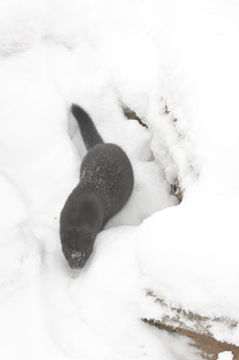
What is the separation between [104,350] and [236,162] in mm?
1405

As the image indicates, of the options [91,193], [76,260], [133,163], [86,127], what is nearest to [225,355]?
[76,260]

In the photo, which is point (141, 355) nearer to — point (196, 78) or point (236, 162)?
point (236, 162)

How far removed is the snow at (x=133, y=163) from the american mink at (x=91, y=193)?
4.6 inches

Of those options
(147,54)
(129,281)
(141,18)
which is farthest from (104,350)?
(141,18)

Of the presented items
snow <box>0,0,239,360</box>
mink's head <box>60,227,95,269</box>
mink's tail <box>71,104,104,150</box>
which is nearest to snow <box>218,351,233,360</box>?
snow <box>0,0,239,360</box>

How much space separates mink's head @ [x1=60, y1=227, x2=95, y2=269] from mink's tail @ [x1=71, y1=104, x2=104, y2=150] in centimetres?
102

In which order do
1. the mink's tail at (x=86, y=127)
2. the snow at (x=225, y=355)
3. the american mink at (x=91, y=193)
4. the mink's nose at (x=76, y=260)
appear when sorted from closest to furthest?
1. the snow at (x=225, y=355)
2. the mink's nose at (x=76, y=260)
3. the american mink at (x=91, y=193)
4. the mink's tail at (x=86, y=127)

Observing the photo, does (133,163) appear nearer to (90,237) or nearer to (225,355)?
(90,237)

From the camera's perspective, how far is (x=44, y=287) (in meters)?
3.46

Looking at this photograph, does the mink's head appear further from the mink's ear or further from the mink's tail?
the mink's tail

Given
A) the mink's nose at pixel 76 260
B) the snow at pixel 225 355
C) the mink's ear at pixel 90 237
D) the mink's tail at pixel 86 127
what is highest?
the mink's tail at pixel 86 127

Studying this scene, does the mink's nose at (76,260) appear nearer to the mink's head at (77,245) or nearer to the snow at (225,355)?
the mink's head at (77,245)

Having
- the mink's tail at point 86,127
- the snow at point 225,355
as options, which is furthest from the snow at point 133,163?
the mink's tail at point 86,127

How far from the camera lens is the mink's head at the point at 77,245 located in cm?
371
